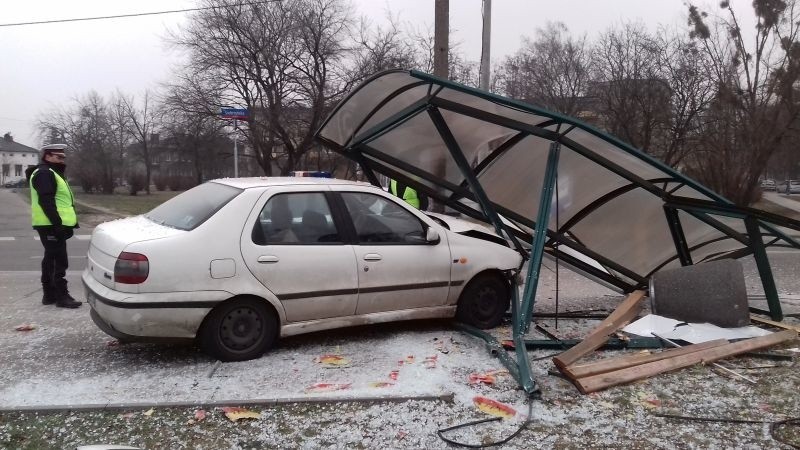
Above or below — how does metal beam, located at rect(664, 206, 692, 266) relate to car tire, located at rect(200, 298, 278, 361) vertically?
above

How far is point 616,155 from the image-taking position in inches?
212

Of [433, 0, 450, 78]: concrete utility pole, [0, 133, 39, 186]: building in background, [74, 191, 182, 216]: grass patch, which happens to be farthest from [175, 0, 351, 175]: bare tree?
[0, 133, 39, 186]: building in background

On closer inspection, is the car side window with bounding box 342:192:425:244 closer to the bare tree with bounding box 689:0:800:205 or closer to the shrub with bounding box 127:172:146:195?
the bare tree with bounding box 689:0:800:205

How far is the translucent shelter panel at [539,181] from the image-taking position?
19.3 ft

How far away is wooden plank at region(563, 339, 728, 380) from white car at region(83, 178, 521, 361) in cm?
138

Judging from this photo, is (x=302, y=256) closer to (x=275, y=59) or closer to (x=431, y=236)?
(x=431, y=236)

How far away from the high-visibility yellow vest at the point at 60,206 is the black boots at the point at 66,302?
78 cm

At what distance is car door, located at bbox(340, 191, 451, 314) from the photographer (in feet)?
16.2

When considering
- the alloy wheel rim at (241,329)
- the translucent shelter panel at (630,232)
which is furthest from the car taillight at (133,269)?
the translucent shelter panel at (630,232)

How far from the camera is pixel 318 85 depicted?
25.3 meters

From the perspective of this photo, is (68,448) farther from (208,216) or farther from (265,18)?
(265,18)

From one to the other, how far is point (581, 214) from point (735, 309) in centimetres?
177

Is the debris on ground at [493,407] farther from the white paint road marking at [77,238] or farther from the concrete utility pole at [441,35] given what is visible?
the white paint road marking at [77,238]

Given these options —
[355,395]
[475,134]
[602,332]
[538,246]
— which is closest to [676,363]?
[602,332]
